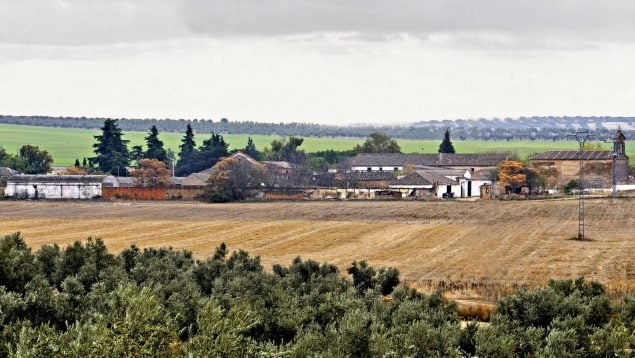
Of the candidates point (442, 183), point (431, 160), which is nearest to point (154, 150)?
point (431, 160)

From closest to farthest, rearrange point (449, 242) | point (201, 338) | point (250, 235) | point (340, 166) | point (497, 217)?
point (201, 338), point (449, 242), point (250, 235), point (497, 217), point (340, 166)

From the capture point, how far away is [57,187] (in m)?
127

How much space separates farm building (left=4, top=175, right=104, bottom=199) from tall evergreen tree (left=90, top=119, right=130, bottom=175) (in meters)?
36.6

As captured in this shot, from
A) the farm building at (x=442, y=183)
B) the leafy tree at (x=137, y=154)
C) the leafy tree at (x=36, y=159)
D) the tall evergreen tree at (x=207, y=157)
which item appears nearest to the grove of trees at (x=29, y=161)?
the leafy tree at (x=36, y=159)

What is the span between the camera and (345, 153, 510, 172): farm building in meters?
160

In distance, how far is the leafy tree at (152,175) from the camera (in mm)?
138375

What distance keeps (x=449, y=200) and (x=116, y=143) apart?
6830 centimetres

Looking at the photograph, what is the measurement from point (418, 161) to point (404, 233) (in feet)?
293

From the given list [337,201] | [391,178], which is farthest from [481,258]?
[391,178]

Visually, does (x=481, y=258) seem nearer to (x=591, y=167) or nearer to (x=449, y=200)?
(x=449, y=200)

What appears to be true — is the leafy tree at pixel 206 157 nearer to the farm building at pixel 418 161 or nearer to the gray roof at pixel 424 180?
the farm building at pixel 418 161

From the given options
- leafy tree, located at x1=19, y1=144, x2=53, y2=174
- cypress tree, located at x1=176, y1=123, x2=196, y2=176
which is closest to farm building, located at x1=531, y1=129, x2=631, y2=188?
cypress tree, located at x1=176, y1=123, x2=196, y2=176

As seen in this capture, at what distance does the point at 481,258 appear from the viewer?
198 feet

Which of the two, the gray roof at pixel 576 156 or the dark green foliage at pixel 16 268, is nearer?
the dark green foliage at pixel 16 268
